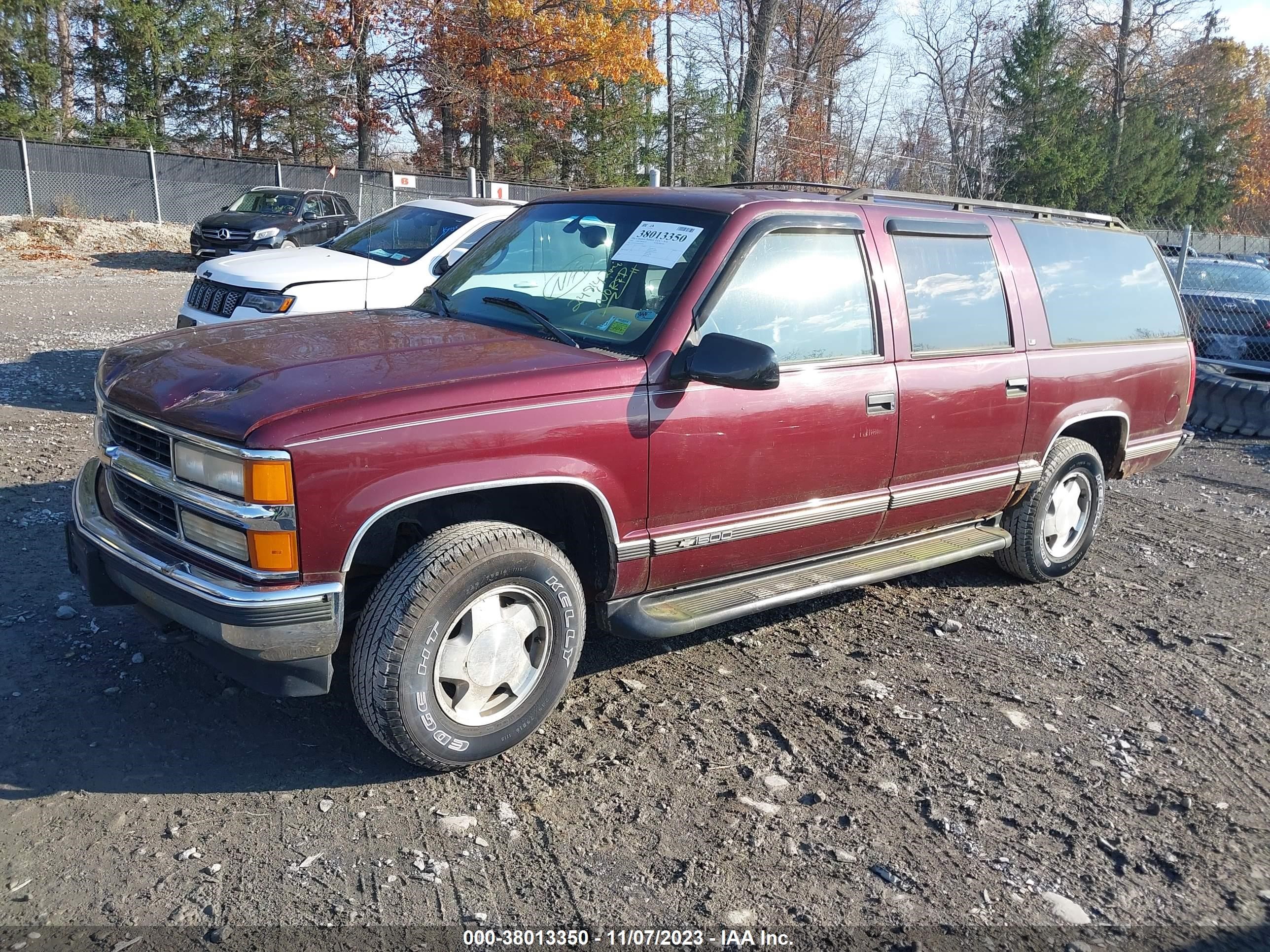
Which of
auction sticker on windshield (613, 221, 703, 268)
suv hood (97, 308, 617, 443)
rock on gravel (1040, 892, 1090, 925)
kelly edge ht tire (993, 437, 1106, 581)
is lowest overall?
rock on gravel (1040, 892, 1090, 925)

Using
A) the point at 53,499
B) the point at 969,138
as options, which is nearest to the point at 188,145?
the point at 969,138

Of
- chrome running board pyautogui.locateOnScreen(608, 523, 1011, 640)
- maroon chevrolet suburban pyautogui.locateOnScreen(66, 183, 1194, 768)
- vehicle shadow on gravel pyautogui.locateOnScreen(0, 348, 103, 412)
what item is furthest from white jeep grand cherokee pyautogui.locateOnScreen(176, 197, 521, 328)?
chrome running board pyautogui.locateOnScreen(608, 523, 1011, 640)

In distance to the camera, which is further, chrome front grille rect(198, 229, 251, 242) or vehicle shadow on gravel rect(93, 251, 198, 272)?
vehicle shadow on gravel rect(93, 251, 198, 272)

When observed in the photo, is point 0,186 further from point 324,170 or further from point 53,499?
point 53,499

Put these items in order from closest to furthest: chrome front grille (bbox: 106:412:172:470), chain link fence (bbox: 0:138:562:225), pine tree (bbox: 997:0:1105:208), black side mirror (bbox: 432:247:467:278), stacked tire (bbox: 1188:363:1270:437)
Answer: chrome front grille (bbox: 106:412:172:470) < black side mirror (bbox: 432:247:467:278) < stacked tire (bbox: 1188:363:1270:437) < chain link fence (bbox: 0:138:562:225) < pine tree (bbox: 997:0:1105:208)

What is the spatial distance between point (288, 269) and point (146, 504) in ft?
17.6

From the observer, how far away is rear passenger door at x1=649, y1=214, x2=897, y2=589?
153 inches

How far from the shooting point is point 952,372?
4.73 metres

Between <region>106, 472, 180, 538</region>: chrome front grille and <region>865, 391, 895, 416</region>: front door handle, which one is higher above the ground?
<region>865, 391, 895, 416</region>: front door handle

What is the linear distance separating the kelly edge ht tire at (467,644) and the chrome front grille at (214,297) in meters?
5.73

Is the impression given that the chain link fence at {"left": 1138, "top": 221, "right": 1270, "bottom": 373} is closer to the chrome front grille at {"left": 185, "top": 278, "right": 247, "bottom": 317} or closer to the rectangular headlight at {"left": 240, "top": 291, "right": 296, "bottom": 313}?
the rectangular headlight at {"left": 240, "top": 291, "right": 296, "bottom": 313}

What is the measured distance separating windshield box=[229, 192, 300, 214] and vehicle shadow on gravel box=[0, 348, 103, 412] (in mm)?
11043

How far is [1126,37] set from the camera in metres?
36.0

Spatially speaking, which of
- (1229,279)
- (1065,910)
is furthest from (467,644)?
(1229,279)
